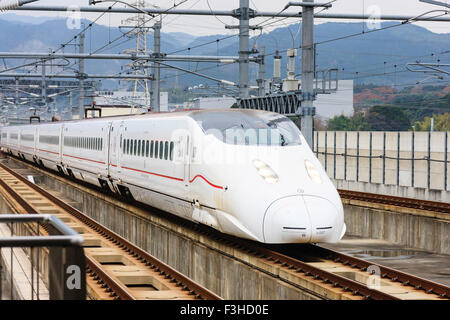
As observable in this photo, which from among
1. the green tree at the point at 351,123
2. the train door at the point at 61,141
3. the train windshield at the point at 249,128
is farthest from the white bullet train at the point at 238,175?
the green tree at the point at 351,123

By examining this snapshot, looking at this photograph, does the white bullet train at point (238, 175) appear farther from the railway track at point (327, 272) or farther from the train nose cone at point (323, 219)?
the railway track at point (327, 272)

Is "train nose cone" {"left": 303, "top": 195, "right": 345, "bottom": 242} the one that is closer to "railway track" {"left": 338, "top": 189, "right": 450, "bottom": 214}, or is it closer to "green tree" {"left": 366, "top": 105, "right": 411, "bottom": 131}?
"railway track" {"left": 338, "top": 189, "right": 450, "bottom": 214}

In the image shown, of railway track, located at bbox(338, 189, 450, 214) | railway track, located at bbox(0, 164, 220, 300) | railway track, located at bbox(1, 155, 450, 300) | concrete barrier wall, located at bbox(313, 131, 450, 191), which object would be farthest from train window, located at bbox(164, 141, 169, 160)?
concrete barrier wall, located at bbox(313, 131, 450, 191)

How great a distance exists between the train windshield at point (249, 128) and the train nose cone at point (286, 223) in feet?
7.35

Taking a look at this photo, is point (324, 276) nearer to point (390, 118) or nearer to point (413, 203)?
point (413, 203)

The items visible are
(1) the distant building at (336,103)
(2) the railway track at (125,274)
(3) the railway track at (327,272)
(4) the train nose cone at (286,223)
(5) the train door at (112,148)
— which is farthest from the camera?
(1) the distant building at (336,103)

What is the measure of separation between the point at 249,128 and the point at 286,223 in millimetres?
3160

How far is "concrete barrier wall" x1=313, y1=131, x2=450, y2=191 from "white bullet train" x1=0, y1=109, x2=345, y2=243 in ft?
41.2

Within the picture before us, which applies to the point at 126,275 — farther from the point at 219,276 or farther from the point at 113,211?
the point at 113,211

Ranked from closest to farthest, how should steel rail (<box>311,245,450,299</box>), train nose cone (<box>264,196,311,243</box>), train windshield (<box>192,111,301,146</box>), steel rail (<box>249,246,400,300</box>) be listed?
steel rail (<box>249,246,400,300</box>)
steel rail (<box>311,245,450,299</box>)
train nose cone (<box>264,196,311,243</box>)
train windshield (<box>192,111,301,146</box>)

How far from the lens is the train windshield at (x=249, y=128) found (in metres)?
15.6

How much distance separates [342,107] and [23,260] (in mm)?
175756

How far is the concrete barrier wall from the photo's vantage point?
30203 millimetres

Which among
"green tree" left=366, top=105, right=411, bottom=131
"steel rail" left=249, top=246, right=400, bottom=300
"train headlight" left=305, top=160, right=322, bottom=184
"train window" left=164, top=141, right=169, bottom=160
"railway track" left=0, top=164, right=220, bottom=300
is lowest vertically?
"railway track" left=0, top=164, right=220, bottom=300
